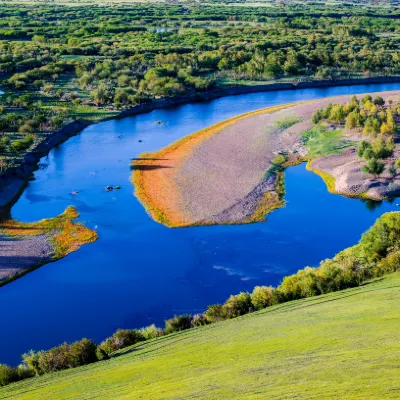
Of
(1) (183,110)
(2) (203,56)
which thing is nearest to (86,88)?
(1) (183,110)

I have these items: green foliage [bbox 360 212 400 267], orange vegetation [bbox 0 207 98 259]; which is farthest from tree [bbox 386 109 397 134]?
orange vegetation [bbox 0 207 98 259]

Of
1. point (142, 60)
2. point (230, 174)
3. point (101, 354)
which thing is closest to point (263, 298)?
point (101, 354)

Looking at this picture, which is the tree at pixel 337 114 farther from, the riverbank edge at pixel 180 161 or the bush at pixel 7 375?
the bush at pixel 7 375

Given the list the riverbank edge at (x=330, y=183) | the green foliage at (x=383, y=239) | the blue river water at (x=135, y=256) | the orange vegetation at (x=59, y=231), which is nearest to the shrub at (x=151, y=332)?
the blue river water at (x=135, y=256)

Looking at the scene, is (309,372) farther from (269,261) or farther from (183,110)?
(183,110)

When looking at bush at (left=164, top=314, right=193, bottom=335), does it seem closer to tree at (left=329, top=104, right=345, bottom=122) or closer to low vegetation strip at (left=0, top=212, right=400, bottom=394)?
low vegetation strip at (left=0, top=212, right=400, bottom=394)

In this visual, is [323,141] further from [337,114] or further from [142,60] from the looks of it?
[142,60]
